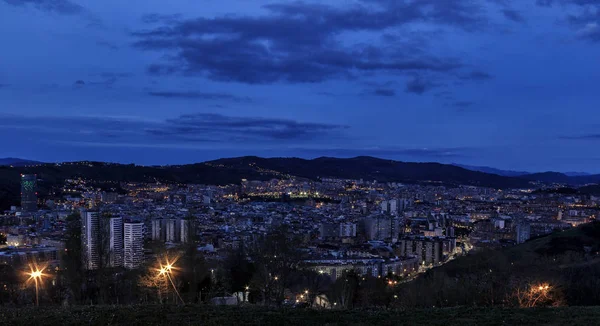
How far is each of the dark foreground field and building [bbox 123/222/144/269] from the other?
16.0m

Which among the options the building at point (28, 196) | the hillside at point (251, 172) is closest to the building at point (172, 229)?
the building at point (28, 196)

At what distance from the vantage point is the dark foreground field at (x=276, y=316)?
6.67 meters

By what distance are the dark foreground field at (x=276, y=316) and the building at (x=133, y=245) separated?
52.5ft

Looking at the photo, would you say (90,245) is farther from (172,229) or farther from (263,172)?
(263,172)

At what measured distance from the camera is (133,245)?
83.8ft

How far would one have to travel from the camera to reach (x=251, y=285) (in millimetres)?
15203

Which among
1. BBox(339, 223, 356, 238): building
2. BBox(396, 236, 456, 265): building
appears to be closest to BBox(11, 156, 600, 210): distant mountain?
BBox(339, 223, 356, 238): building

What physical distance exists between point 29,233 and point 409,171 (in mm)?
123828

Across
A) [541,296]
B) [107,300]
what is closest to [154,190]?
[107,300]

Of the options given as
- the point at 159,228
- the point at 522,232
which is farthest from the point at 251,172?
the point at 159,228

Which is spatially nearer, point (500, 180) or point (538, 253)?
point (538, 253)

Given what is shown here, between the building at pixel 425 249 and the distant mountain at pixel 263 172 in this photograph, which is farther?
the distant mountain at pixel 263 172

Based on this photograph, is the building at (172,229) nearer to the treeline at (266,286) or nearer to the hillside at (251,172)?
the treeline at (266,286)

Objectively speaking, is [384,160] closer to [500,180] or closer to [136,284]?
[500,180]
